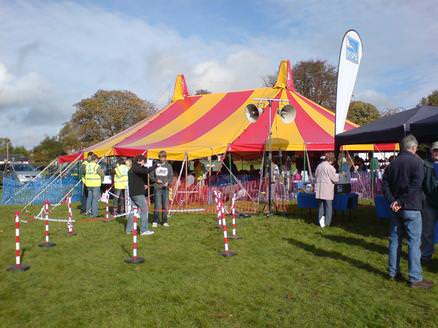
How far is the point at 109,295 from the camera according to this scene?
4.38 meters

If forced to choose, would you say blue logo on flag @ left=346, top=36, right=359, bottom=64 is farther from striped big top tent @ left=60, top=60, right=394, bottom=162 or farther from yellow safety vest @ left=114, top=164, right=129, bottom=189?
yellow safety vest @ left=114, top=164, right=129, bottom=189

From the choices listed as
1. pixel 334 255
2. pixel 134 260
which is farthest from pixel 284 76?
pixel 134 260

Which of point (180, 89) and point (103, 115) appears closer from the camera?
point (180, 89)

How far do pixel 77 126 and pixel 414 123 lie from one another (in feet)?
125

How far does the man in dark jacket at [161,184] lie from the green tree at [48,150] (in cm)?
4918

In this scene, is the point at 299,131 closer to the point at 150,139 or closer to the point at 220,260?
the point at 150,139

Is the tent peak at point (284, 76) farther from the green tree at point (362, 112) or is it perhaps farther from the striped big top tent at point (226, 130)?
the green tree at point (362, 112)

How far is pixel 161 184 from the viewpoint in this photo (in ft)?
26.6

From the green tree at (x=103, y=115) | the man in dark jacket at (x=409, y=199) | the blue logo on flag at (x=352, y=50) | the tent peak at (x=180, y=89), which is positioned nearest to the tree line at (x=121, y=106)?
the green tree at (x=103, y=115)

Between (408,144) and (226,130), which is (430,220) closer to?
(408,144)

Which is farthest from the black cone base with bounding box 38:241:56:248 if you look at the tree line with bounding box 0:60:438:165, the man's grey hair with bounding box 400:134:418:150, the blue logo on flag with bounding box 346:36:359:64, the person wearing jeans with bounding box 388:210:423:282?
the tree line with bounding box 0:60:438:165

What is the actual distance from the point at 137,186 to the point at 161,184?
0.87 m

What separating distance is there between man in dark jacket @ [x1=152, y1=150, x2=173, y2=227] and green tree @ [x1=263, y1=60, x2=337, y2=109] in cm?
3140

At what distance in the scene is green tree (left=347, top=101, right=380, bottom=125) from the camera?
41594 millimetres
